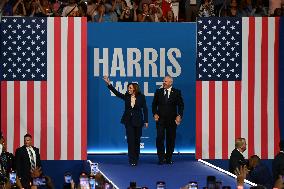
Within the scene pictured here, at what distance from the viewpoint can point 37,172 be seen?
14195mm

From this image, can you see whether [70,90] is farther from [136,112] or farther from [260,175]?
[260,175]

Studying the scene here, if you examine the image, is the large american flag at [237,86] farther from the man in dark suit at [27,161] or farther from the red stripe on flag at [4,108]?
the red stripe on flag at [4,108]

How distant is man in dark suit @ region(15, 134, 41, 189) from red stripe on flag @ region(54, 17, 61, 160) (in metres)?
1.31

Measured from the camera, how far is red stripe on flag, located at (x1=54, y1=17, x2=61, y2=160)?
16.3 meters

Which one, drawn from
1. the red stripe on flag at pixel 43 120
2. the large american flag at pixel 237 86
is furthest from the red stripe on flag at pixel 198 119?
the red stripe on flag at pixel 43 120

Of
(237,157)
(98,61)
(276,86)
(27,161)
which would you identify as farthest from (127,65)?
(237,157)

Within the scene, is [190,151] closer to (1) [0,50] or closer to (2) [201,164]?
(2) [201,164]

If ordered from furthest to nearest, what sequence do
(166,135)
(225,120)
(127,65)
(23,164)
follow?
(127,65) → (225,120) → (166,135) → (23,164)

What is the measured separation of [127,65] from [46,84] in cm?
155

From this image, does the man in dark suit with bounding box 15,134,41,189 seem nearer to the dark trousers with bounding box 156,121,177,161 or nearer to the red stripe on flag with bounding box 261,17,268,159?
the dark trousers with bounding box 156,121,177,161

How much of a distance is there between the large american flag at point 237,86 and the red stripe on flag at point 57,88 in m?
2.50

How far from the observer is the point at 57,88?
16406mm

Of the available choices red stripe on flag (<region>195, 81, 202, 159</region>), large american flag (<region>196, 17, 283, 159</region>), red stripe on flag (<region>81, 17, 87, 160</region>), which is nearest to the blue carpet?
red stripe on flag (<region>195, 81, 202, 159</region>)

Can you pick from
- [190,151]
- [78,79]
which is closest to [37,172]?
[78,79]
